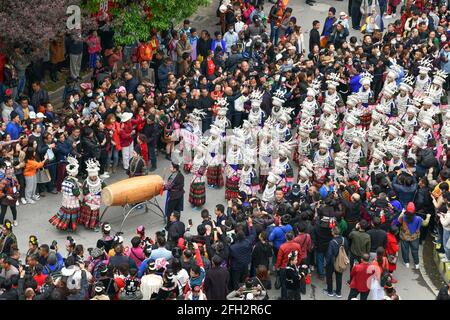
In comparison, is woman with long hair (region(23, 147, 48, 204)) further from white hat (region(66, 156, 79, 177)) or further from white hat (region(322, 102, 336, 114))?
white hat (region(322, 102, 336, 114))

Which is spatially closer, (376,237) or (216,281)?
(216,281)

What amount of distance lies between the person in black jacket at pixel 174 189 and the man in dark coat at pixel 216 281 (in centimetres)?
372

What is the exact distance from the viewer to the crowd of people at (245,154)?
19.0 metres

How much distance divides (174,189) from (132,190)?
836 mm

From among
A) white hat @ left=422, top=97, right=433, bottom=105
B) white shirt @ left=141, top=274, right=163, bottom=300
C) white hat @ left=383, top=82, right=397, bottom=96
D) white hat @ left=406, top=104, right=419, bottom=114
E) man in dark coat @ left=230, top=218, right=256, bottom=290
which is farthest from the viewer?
white hat @ left=383, top=82, right=397, bottom=96

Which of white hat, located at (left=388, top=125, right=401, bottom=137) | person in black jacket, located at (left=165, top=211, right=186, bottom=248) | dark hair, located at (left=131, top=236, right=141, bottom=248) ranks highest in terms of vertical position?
white hat, located at (left=388, top=125, right=401, bottom=137)

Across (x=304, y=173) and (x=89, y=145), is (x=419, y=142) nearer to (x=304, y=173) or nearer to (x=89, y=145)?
(x=304, y=173)

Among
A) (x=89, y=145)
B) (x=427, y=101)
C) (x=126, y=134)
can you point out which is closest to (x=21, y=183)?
(x=89, y=145)

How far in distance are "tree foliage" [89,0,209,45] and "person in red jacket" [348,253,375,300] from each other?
9.47 m

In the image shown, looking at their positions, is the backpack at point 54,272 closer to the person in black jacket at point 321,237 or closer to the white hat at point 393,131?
the person in black jacket at point 321,237

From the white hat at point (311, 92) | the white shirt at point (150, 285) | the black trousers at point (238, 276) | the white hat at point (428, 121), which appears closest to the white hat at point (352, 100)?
the white hat at point (311, 92)

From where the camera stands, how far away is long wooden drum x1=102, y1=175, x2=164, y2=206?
21.7 metres

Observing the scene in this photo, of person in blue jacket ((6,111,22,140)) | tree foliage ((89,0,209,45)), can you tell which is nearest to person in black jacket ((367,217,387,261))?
person in blue jacket ((6,111,22,140))

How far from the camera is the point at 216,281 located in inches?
728
